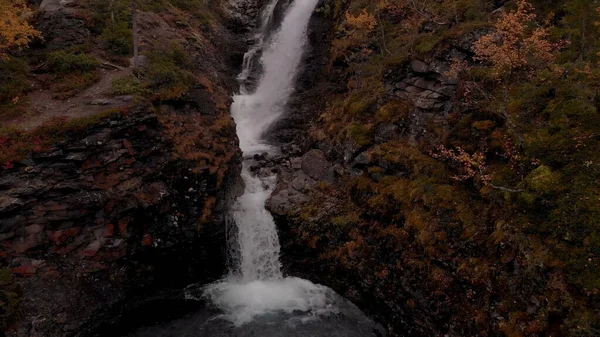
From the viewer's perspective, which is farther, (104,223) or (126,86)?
(126,86)

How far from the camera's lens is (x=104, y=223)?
16016 millimetres

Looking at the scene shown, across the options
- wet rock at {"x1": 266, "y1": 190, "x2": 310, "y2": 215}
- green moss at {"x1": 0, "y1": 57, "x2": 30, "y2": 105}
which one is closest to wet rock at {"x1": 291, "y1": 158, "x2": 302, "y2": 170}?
wet rock at {"x1": 266, "y1": 190, "x2": 310, "y2": 215}

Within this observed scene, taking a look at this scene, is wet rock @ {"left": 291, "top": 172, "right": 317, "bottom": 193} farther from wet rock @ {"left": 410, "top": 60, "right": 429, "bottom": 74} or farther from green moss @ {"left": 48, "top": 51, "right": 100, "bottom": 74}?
green moss @ {"left": 48, "top": 51, "right": 100, "bottom": 74}

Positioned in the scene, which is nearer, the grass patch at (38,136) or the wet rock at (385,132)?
the grass patch at (38,136)

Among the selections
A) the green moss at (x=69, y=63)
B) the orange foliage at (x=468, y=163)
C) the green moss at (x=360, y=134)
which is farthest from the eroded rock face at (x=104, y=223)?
the orange foliage at (x=468, y=163)

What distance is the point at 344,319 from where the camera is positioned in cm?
1611

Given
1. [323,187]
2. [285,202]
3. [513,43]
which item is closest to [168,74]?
[285,202]

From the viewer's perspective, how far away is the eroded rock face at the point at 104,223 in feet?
46.9

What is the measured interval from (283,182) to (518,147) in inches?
508

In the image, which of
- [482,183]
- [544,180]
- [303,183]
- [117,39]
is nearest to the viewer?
[544,180]

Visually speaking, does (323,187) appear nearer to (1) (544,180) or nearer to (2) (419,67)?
(2) (419,67)

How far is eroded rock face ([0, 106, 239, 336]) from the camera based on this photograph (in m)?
14.3

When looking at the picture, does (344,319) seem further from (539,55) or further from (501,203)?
(539,55)

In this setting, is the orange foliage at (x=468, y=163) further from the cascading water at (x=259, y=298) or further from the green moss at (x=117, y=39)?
the green moss at (x=117, y=39)
